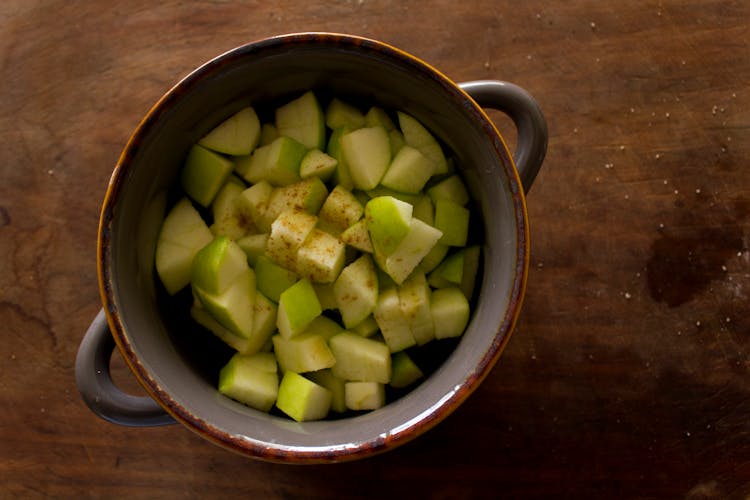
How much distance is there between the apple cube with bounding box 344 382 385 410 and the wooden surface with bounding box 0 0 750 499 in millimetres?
227

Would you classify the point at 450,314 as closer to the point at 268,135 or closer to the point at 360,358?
the point at 360,358

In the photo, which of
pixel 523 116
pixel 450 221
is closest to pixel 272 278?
pixel 450 221

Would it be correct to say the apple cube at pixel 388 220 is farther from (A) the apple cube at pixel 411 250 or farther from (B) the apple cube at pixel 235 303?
(B) the apple cube at pixel 235 303

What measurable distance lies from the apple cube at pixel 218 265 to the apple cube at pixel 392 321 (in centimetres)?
20

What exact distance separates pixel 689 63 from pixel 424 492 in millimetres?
868

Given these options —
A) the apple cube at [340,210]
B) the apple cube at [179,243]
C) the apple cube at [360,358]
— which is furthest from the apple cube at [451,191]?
the apple cube at [179,243]

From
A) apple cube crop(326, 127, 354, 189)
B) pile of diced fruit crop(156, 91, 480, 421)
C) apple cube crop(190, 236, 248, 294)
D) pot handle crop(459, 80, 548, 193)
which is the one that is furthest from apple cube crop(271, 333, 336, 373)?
pot handle crop(459, 80, 548, 193)

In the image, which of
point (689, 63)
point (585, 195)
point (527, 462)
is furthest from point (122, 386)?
point (689, 63)

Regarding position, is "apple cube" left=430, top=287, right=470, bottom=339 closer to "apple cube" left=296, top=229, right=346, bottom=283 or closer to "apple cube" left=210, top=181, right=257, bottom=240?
"apple cube" left=296, top=229, right=346, bottom=283

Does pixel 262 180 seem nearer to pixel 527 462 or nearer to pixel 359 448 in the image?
pixel 359 448

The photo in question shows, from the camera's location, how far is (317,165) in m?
1.07

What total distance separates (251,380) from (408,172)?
37 centimetres

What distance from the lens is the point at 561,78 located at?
126 centimetres

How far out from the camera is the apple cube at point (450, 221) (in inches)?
41.7
